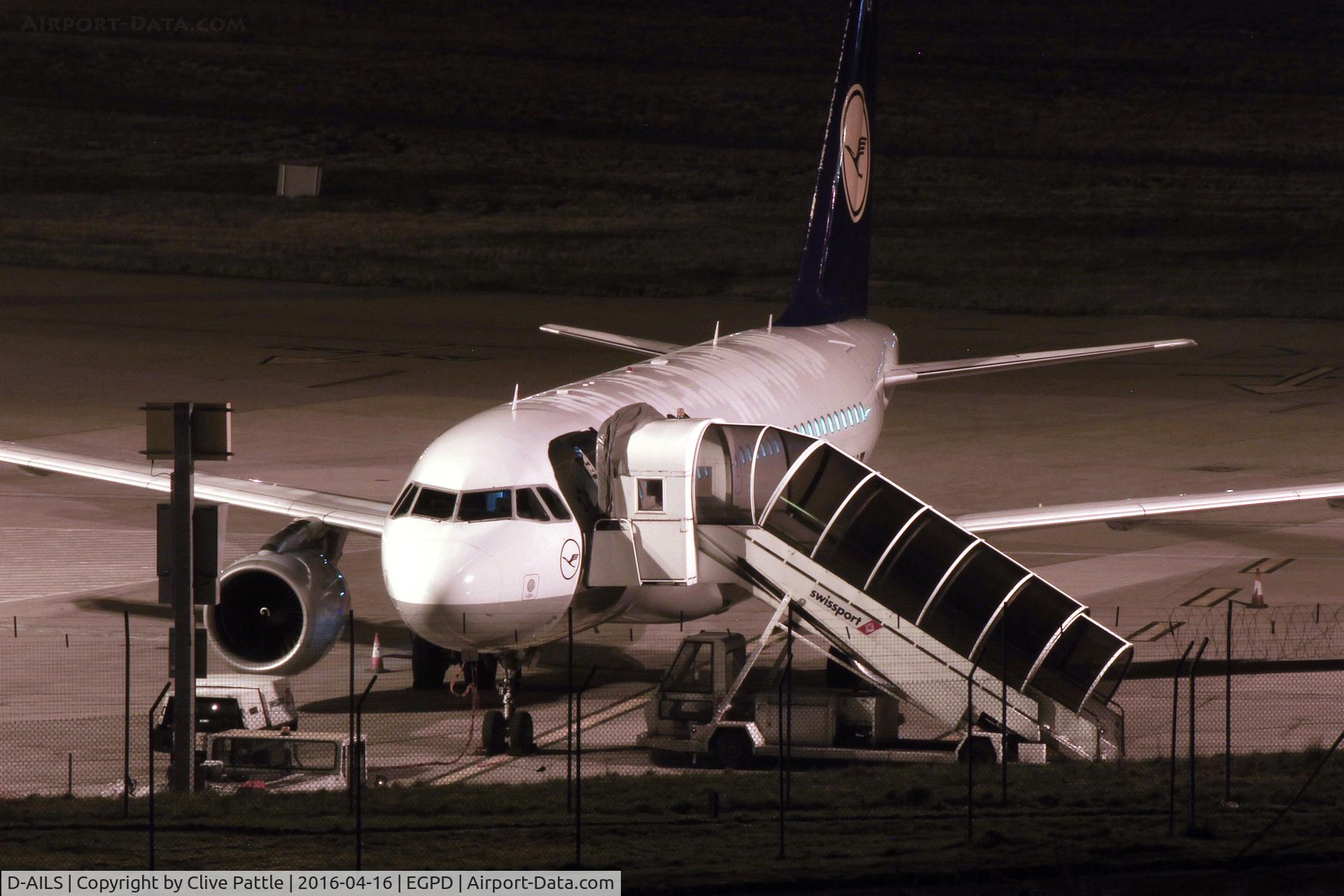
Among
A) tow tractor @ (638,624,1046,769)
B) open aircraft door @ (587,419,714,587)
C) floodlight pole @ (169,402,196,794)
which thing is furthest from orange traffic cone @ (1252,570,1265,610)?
floodlight pole @ (169,402,196,794)

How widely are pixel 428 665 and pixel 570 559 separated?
4257 mm

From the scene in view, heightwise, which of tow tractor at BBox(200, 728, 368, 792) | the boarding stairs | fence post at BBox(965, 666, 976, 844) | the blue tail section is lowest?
tow tractor at BBox(200, 728, 368, 792)

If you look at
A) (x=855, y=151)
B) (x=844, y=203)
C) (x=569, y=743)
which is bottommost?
(x=569, y=743)

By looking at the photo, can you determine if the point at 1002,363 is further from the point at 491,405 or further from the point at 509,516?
the point at 509,516

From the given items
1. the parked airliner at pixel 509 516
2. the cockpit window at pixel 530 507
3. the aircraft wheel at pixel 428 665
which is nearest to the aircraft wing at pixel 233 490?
the parked airliner at pixel 509 516

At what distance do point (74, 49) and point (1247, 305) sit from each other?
268ft

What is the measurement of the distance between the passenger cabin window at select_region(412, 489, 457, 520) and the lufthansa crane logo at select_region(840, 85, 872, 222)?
57.9 ft

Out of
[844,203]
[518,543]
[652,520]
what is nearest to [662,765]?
[652,520]

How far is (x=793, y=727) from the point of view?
22.6 m

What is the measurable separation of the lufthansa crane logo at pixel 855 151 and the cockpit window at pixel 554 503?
55.6ft

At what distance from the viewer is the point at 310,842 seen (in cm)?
1803

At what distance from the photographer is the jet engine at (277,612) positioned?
24234 mm

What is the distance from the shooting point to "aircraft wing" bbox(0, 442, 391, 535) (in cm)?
2600

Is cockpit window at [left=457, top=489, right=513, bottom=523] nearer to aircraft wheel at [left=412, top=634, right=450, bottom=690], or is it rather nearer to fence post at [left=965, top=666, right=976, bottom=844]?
aircraft wheel at [left=412, top=634, right=450, bottom=690]
